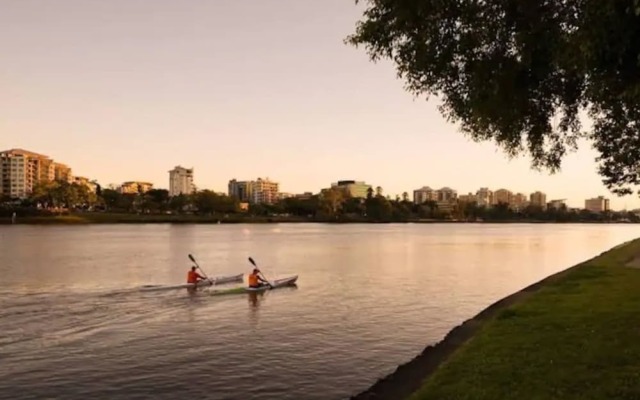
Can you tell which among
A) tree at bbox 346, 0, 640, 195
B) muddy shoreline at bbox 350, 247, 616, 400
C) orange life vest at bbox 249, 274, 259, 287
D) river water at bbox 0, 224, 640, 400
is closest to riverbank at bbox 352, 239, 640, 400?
muddy shoreline at bbox 350, 247, 616, 400

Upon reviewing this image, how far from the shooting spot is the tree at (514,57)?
10.0 meters

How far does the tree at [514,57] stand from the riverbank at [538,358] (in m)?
5.86

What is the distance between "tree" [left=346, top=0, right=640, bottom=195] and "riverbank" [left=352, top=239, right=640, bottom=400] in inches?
231

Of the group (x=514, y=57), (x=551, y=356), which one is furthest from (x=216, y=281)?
(x=514, y=57)

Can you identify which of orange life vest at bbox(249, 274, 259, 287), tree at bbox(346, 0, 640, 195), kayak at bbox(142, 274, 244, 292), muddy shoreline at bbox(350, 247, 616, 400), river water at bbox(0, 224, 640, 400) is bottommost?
river water at bbox(0, 224, 640, 400)

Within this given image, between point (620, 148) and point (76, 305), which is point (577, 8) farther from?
point (76, 305)

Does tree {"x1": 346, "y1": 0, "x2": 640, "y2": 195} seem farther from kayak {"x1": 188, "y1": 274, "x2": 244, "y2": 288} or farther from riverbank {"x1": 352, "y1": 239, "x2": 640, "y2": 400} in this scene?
kayak {"x1": 188, "y1": 274, "x2": 244, "y2": 288}

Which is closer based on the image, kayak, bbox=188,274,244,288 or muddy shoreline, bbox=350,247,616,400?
muddy shoreline, bbox=350,247,616,400

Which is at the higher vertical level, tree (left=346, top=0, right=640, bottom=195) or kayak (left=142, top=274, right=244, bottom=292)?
tree (left=346, top=0, right=640, bottom=195)

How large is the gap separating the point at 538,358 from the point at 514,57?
28.2ft

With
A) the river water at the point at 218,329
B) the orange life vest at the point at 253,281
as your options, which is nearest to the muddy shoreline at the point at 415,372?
the river water at the point at 218,329

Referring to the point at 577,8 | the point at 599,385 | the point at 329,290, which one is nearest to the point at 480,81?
the point at 577,8

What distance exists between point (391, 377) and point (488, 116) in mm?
9662

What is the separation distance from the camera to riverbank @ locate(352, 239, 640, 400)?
13.9 metres
